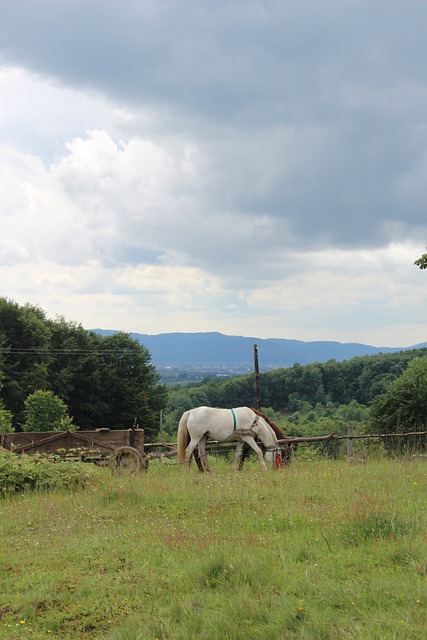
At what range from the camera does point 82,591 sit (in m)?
6.06

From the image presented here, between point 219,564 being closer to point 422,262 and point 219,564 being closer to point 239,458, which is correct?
point 239,458

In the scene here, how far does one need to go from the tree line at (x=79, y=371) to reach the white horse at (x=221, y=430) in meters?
27.8

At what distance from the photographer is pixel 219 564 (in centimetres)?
627

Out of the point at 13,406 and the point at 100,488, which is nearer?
the point at 100,488

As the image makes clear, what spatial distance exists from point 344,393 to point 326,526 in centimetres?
9418

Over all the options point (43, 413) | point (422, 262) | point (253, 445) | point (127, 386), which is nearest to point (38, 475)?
point (253, 445)

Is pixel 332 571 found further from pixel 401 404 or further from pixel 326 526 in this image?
pixel 401 404

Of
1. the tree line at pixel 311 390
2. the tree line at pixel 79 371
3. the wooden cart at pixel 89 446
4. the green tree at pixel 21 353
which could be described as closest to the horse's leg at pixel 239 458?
the wooden cart at pixel 89 446

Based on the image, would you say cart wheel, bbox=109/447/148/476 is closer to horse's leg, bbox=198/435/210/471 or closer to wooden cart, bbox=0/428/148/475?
wooden cart, bbox=0/428/148/475

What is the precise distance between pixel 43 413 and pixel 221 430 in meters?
22.6

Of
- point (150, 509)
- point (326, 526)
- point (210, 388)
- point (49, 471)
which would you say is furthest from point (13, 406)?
point (210, 388)

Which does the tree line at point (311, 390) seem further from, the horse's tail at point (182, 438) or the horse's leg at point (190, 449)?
the horse's leg at point (190, 449)

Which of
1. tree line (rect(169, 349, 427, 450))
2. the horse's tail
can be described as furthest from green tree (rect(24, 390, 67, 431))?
tree line (rect(169, 349, 427, 450))

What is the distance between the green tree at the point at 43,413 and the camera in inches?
1399
